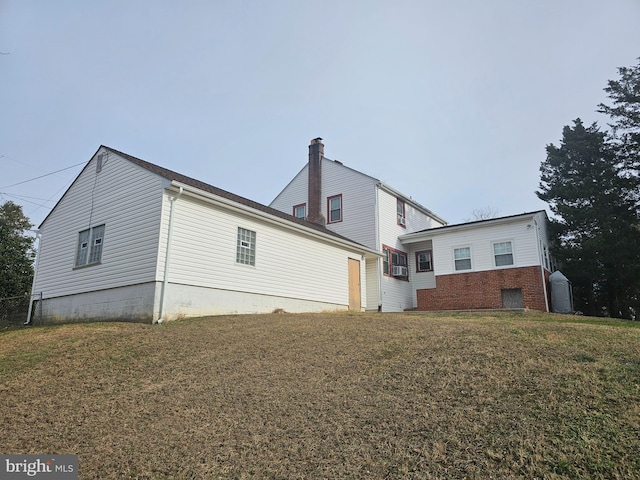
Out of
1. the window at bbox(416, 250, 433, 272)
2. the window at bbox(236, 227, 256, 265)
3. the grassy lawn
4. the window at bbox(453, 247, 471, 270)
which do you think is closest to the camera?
the grassy lawn

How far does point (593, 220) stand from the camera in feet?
74.9

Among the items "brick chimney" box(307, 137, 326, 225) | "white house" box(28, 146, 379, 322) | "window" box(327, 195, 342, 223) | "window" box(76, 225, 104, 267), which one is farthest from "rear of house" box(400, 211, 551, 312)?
"window" box(76, 225, 104, 267)

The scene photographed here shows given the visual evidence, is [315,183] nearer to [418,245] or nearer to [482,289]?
[418,245]

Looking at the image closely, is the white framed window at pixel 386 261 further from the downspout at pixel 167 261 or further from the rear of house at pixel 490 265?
the downspout at pixel 167 261

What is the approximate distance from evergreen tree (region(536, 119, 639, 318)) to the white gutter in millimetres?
10816

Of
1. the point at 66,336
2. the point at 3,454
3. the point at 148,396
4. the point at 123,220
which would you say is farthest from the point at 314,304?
the point at 3,454

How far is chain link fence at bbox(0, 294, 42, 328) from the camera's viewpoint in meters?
15.9

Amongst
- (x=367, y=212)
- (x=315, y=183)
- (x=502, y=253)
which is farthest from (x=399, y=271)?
(x=315, y=183)

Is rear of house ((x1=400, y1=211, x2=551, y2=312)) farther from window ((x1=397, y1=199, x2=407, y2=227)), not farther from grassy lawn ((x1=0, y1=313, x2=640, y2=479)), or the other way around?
grassy lawn ((x1=0, y1=313, x2=640, y2=479))

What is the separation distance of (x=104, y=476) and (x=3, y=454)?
152 cm

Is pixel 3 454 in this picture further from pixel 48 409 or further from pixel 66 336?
pixel 66 336

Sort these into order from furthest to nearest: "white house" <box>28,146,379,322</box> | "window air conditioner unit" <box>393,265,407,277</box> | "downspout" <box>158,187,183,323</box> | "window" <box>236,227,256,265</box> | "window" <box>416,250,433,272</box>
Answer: "window" <box>416,250,433,272</box> → "window air conditioner unit" <box>393,265,407,277</box> → "window" <box>236,227,256,265</box> → "white house" <box>28,146,379,322</box> → "downspout" <box>158,187,183,323</box>

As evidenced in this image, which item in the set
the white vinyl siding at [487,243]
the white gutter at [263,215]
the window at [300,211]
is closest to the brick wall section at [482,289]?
the white vinyl siding at [487,243]

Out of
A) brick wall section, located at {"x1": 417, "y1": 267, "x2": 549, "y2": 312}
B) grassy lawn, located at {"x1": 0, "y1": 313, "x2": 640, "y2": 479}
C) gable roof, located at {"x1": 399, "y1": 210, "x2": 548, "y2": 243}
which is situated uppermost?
gable roof, located at {"x1": 399, "y1": 210, "x2": 548, "y2": 243}
